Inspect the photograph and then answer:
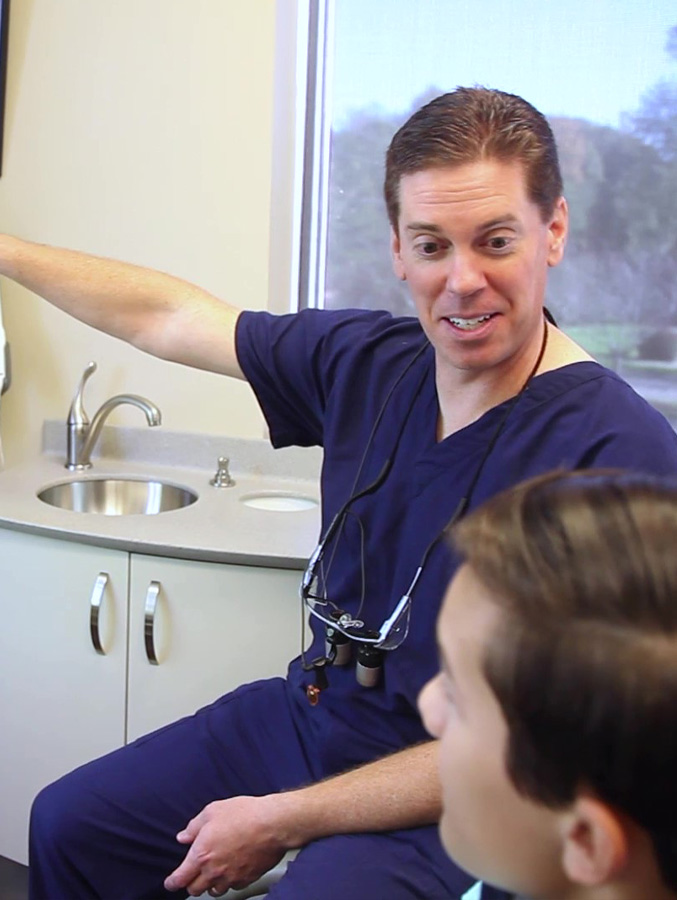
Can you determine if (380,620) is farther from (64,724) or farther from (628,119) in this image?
(628,119)

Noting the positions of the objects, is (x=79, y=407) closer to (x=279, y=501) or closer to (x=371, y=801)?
(x=279, y=501)

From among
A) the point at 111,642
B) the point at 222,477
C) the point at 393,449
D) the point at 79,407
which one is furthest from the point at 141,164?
the point at 393,449

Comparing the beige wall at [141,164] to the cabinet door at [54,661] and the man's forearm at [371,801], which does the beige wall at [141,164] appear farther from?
the man's forearm at [371,801]

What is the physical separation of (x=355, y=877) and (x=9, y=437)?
5.38 feet

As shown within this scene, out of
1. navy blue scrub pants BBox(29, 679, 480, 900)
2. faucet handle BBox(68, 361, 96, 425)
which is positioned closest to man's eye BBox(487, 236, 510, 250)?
navy blue scrub pants BBox(29, 679, 480, 900)

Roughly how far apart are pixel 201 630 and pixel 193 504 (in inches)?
13.0

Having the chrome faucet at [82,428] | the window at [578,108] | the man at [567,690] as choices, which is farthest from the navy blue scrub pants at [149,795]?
the window at [578,108]

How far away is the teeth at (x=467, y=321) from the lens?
1.15 m

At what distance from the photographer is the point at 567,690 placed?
0.56 m

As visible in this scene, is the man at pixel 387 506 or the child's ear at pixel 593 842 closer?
the child's ear at pixel 593 842

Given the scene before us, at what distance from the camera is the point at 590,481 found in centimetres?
65

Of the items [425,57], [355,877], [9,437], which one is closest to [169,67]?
[425,57]

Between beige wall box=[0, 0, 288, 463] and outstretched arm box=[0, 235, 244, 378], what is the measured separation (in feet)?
2.07

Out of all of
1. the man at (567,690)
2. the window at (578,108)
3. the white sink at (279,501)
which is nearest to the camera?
the man at (567,690)
